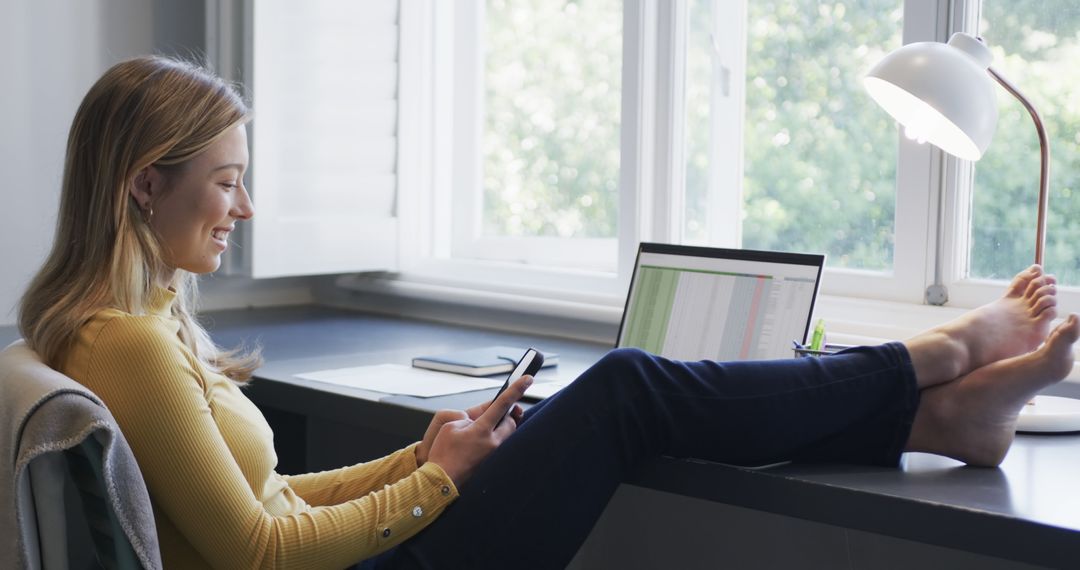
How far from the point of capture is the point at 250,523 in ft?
3.93

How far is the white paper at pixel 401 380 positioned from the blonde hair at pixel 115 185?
1.69ft

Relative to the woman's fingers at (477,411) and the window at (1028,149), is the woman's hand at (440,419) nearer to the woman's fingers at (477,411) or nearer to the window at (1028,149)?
the woman's fingers at (477,411)

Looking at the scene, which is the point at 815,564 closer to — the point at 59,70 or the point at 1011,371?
the point at 1011,371

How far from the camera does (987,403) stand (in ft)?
4.44

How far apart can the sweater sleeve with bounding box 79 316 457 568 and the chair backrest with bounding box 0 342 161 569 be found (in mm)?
55

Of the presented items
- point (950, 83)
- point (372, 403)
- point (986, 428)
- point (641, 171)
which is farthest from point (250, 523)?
point (641, 171)

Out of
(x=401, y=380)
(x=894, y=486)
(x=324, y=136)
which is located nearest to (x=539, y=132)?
(x=324, y=136)

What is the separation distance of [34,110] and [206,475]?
5.11ft

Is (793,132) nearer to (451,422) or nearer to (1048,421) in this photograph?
(1048,421)

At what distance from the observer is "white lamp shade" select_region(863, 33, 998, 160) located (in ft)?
4.73

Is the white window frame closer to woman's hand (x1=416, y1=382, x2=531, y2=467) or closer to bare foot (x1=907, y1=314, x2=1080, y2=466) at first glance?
bare foot (x1=907, y1=314, x2=1080, y2=466)

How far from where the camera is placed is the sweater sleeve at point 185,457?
1.18 m

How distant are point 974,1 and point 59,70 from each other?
178 cm

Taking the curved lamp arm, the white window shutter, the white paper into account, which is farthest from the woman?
the white window shutter
